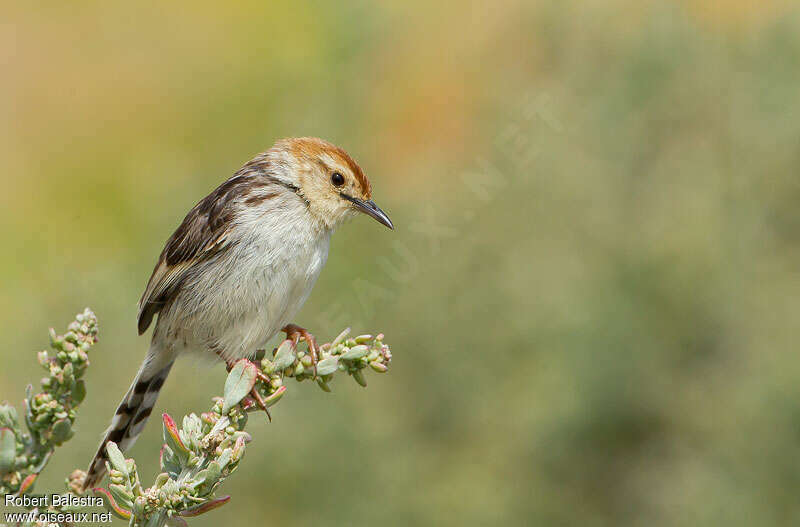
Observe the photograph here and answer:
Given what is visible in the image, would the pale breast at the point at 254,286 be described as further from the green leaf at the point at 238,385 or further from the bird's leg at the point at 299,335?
the green leaf at the point at 238,385

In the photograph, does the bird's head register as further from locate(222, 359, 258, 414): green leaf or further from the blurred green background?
locate(222, 359, 258, 414): green leaf

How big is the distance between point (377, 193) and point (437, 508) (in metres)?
2.16

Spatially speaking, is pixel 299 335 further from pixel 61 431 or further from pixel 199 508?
pixel 199 508

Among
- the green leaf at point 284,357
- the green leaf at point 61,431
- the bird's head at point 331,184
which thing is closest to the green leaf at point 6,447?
the green leaf at point 61,431

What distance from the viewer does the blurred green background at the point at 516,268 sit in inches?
199

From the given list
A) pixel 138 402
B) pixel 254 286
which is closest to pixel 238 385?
pixel 254 286

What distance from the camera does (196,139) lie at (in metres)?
6.86

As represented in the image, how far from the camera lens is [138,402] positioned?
13.0 ft

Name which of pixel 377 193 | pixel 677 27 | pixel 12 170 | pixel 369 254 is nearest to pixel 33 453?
pixel 369 254

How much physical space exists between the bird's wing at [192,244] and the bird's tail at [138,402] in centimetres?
19

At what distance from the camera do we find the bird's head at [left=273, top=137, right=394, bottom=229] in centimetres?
407

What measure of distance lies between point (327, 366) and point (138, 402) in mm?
1633

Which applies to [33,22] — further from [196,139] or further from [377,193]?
[377,193]

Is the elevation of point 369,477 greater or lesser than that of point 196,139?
lesser
